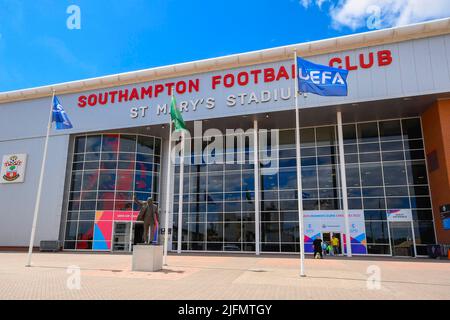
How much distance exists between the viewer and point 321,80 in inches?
590

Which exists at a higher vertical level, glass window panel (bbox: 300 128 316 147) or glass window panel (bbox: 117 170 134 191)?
glass window panel (bbox: 300 128 316 147)

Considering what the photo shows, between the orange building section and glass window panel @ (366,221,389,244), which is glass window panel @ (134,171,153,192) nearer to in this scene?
glass window panel @ (366,221,389,244)

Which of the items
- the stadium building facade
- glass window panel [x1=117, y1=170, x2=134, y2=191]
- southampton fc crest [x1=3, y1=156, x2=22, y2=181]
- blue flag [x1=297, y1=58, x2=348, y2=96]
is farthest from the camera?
southampton fc crest [x1=3, y1=156, x2=22, y2=181]

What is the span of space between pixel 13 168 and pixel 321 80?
30617mm

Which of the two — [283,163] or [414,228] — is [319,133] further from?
[414,228]

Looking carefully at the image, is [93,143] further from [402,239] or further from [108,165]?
[402,239]

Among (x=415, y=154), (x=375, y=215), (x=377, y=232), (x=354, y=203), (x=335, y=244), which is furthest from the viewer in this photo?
(x=354, y=203)

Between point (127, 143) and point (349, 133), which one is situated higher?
point (349, 133)

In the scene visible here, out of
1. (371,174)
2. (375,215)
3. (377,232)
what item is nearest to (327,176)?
(371,174)

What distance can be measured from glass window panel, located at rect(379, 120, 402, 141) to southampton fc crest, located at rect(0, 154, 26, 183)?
32618 mm

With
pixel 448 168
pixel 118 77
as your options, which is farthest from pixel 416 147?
pixel 118 77

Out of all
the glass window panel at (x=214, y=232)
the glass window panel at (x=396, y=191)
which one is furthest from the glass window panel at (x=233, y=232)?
the glass window panel at (x=396, y=191)

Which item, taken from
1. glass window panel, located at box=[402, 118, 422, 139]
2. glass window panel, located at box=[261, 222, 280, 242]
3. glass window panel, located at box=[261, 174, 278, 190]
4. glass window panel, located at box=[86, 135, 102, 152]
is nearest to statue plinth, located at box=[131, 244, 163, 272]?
glass window panel, located at box=[261, 222, 280, 242]

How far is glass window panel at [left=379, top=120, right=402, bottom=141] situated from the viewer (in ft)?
91.9
